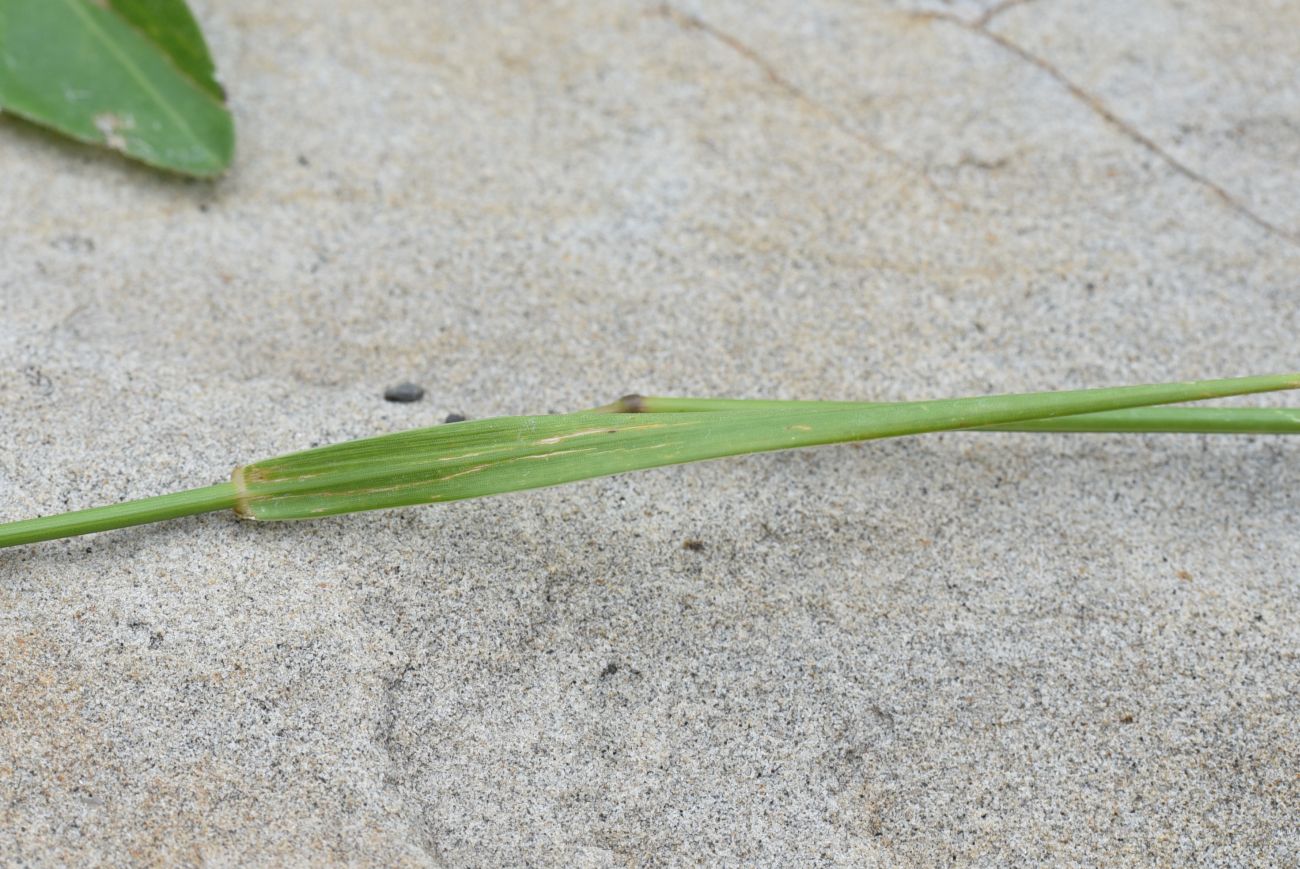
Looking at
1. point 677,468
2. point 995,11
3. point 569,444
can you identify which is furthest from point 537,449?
point 995,11

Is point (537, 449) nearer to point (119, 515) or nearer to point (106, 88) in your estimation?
point (119, 515)

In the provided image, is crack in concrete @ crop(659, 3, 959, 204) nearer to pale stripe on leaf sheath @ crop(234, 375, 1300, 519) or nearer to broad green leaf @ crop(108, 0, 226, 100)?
pale stripe on leaf sheath @ crop(234, 375, 1300, 519)

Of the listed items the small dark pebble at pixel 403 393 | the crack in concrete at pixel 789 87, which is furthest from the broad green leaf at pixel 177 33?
the crack in concrete at pixel 789 87

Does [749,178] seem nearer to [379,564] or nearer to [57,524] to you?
[379,564]

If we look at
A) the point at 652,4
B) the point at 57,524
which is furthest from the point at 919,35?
the point at 57,524

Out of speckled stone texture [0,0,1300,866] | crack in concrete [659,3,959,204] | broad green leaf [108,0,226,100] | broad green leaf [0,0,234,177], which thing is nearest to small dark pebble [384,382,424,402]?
speckled stone texture [0,0,1300,866]

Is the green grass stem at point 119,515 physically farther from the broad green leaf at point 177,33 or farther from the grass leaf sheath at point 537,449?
the broad green leaf at point 177,33
